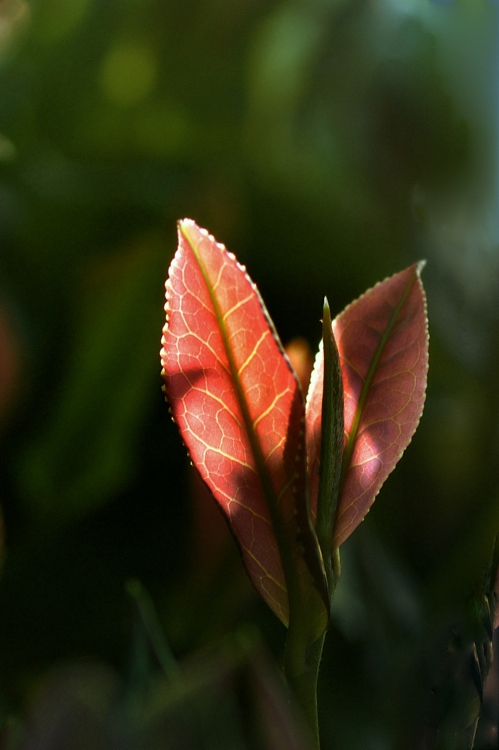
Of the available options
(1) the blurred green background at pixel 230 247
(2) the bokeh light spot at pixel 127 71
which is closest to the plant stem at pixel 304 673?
(1) the blurred green background at pixel 230 247

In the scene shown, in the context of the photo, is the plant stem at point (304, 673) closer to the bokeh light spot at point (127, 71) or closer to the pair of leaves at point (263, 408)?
the pair of leaves at point (263, 408)

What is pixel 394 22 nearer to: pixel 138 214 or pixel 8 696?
pixel 138 214

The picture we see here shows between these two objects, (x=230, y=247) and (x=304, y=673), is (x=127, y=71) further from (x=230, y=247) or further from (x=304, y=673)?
(x=304, y=673)

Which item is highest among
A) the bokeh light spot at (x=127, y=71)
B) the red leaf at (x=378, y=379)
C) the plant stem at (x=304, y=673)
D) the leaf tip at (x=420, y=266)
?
the bokeh light spot at (x=127, y=71)

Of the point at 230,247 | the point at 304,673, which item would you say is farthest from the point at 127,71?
the point at 304,673

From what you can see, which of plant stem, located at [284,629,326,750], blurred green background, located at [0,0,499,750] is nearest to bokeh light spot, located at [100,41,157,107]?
blurred green background, located at [0,0,499,750]

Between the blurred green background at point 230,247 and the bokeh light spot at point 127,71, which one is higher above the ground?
the bokeh light spot at point 127,71
